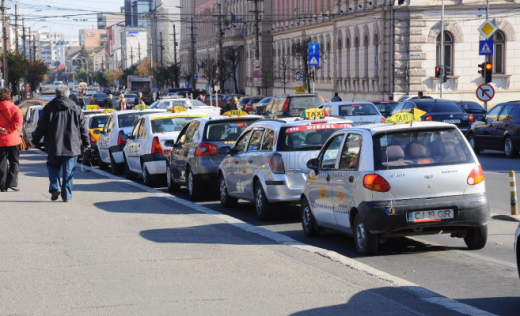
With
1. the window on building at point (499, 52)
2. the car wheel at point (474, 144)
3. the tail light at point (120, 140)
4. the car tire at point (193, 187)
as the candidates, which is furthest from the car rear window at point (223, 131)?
the window on building at point (499, 52)

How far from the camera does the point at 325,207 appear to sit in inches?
443

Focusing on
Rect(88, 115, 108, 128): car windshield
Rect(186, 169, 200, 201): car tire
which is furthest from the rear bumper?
Rect(88, 115, 108, 128): car windshield

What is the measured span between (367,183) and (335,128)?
→ 386 cm

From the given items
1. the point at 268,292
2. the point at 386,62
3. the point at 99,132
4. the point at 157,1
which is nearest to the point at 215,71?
the point at 386,62

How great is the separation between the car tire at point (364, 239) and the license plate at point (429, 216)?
1.49 ft

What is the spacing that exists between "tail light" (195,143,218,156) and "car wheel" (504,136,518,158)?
12.1m

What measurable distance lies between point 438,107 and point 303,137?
61.4 feet

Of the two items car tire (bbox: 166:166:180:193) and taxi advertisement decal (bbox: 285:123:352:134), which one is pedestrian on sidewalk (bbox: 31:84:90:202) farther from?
car tire (bbox: 166:166:180:193)

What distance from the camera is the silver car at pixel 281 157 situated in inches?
526

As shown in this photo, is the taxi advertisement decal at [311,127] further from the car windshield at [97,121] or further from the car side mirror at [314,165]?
the car windshield at [97,121]

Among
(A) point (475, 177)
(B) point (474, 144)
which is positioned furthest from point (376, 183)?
(B) point (474, 144)

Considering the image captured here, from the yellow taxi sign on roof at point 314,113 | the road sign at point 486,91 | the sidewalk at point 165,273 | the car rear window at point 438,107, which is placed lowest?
the sidewalk at point 165,273

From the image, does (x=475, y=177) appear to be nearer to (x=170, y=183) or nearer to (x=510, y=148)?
(x=170, y=183)

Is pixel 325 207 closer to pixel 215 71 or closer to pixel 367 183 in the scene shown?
pixel 367 183
